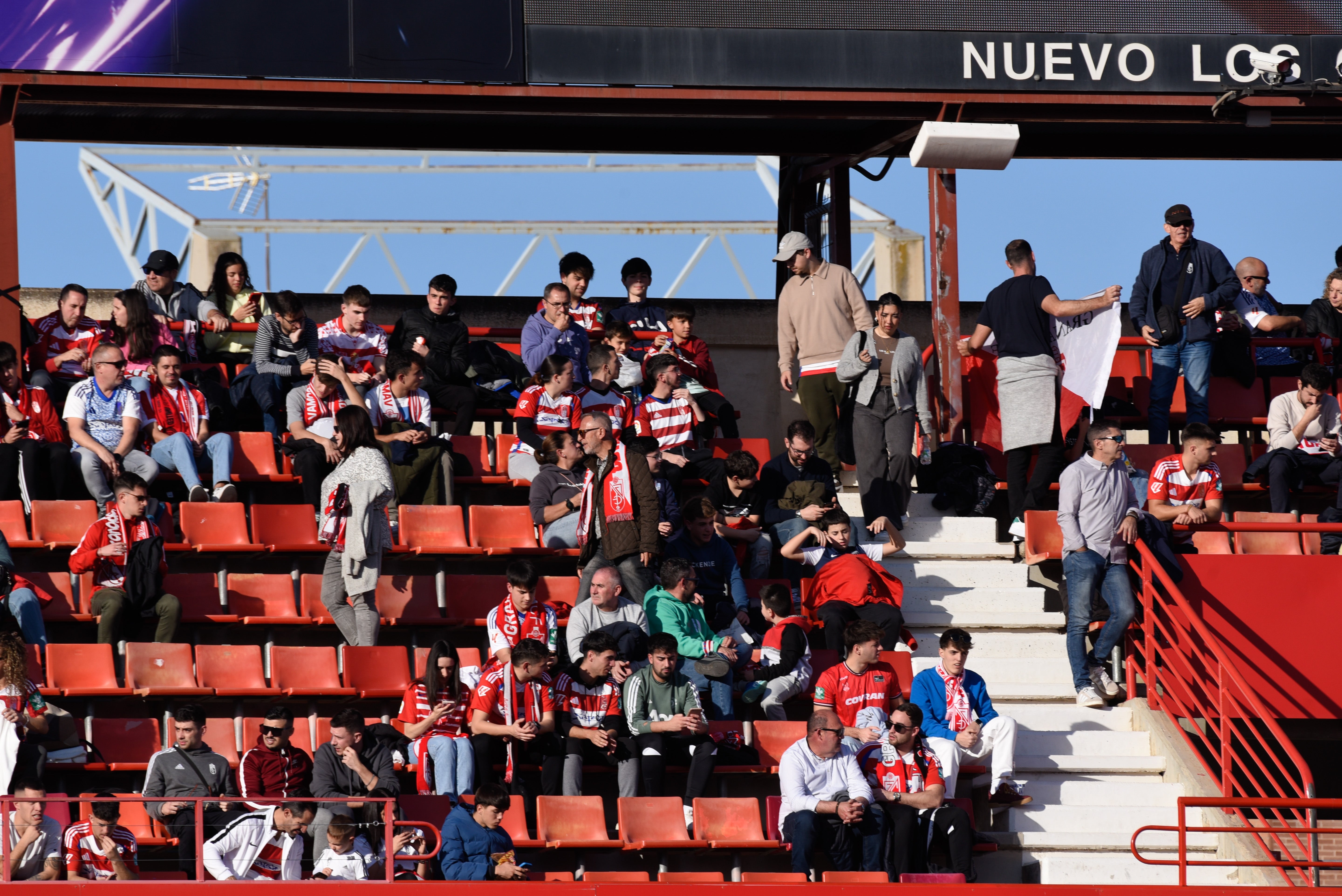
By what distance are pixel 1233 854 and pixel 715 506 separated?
3.76m

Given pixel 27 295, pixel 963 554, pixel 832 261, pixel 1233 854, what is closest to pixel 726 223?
pixel 832 261

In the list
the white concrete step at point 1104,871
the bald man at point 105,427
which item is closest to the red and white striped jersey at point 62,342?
the bald man at point 105,427

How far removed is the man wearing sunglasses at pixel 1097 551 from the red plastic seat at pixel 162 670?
16.4ft

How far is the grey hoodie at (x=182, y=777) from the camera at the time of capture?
9633 millimetres

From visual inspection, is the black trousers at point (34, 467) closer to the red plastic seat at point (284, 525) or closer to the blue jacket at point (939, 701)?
the red plastic seat at point (284, 525)

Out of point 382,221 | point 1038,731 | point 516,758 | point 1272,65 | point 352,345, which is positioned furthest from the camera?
point 382,221

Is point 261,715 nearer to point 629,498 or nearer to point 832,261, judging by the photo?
point 629,498

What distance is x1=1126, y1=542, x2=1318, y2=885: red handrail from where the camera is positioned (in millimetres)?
9812

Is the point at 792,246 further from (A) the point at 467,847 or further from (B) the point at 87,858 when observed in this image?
(B) the point at 87,858

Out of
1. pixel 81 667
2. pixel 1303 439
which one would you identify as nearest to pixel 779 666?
pixel 81 667

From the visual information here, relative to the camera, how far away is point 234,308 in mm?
13531

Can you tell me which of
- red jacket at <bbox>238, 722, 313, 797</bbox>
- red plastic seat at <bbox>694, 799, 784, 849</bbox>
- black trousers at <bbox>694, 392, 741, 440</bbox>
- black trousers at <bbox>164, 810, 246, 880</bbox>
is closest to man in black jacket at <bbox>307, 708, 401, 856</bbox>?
red jacket at <bbox>238, 722, 313, 797</bbox>

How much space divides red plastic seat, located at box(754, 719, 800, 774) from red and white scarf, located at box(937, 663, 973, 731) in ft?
2.59

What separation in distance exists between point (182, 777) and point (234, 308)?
476cm
